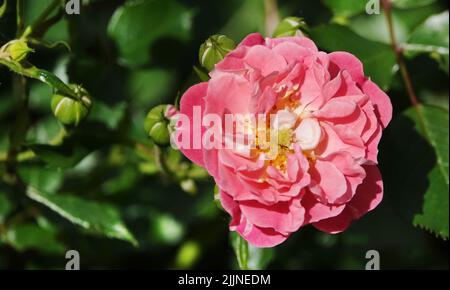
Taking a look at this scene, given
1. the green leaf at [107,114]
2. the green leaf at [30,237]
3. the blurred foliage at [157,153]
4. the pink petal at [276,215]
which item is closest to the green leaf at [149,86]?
A: the blurred foliage at [157,153]

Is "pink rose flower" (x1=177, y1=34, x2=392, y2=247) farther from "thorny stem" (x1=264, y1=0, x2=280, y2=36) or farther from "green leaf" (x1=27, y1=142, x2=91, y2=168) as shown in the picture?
"thorny stem" (x1=264, y1=0, x2=280, y2=36)

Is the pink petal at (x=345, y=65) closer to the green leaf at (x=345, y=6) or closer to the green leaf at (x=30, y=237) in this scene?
the green leaf at (x=345, y=6)

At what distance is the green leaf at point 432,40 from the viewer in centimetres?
167

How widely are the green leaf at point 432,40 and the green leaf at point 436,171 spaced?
126mm

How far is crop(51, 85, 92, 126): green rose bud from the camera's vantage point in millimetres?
1320

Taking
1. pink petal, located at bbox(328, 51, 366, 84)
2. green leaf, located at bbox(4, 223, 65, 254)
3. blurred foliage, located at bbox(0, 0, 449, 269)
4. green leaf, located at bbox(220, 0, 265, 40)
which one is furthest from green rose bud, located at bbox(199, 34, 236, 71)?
green leaf, located at bbox(220, 0, 265, 40)

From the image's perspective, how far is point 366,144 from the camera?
125 cm

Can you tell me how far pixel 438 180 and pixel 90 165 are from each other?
863 mm

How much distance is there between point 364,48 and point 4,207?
2.94 feet

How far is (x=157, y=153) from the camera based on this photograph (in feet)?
4.73

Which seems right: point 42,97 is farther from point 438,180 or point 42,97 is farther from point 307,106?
point 438,180
